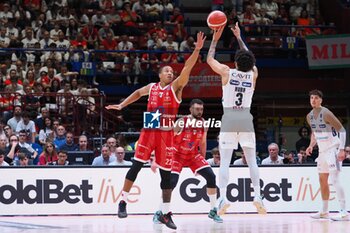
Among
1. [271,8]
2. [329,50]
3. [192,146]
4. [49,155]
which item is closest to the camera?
[192,146]

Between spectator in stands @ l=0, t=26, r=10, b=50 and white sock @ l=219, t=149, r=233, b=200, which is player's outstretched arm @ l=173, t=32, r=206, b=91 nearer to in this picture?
white sock @ l=219, t=149, r=233, b=200

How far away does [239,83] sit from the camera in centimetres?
1213

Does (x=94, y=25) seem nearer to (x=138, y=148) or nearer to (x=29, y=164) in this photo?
(x=29, y=164)

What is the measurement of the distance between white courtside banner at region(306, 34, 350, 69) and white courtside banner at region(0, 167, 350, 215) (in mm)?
8317

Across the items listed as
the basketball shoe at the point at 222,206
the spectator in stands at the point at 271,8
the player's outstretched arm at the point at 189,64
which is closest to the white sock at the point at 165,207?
the basketball shoe at the point at 222,206

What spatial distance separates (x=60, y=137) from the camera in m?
18.1

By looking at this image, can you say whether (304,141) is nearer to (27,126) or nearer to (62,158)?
(27,126)

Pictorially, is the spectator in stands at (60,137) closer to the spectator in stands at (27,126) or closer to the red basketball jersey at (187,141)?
the spectator in stands at (27,126)

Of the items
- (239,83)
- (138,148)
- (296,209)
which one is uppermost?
(239,83)

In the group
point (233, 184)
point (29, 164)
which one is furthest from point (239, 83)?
point (29, 164)

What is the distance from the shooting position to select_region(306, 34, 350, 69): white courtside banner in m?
23.8

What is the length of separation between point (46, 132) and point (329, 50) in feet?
29.6

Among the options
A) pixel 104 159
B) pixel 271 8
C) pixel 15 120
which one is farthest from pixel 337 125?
pixel 271 8

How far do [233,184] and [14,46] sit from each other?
8414 mm
